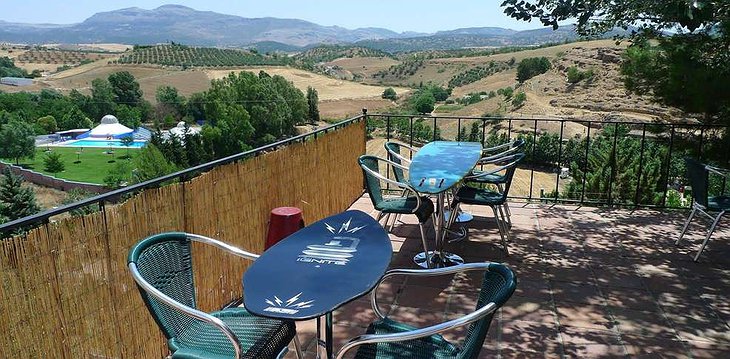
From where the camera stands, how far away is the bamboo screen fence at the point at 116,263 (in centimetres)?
159

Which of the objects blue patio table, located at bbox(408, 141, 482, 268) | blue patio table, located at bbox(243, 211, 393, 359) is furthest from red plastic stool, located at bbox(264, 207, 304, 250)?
blue patio table, located at bbox(243, 211, 393, 359)

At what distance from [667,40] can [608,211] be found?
173cm

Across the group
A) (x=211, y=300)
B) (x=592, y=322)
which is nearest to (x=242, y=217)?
(x=211, y=300)

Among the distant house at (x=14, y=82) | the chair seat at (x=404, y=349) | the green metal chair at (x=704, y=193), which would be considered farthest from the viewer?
the distant house at (x=14, y=82)

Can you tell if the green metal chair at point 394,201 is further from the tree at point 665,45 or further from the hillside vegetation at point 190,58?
the hillside vegetation at point 190,58

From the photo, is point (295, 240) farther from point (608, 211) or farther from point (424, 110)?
point (424, 110)

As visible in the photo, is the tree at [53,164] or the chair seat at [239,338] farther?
the tree at [53,164]

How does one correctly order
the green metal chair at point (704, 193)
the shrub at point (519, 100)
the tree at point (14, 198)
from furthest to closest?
the shrub at point (519, 100)
the tree at point (14, 198)
the green metal chair at point (704, 193)

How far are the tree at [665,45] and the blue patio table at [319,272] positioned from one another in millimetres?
2434

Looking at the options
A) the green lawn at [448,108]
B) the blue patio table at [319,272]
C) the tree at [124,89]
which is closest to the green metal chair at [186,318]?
the blue patio table at [319,272]

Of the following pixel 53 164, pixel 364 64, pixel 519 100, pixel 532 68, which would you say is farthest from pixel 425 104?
pixel 364 64

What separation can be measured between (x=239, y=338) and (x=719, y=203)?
3.75m

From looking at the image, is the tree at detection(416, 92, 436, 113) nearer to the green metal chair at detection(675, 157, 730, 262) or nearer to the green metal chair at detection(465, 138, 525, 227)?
the green metal chair at detection(465, 138, 525, 227)

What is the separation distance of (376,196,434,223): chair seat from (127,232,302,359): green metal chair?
1.60 m
